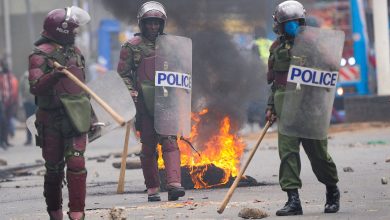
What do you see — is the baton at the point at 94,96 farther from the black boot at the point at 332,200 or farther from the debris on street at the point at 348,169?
the debris on street at the point at 348,169

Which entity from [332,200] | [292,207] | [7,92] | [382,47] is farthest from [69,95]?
[7,92]

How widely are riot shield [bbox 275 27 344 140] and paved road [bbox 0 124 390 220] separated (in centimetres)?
66

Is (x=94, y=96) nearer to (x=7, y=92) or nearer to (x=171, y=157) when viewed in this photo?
(x=171, y=157)

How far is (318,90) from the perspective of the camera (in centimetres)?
796

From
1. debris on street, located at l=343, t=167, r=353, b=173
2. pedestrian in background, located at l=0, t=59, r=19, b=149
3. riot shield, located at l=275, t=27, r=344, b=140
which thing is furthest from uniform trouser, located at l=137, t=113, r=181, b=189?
pedestrian in background, located at l=0, t=59, r=19, b=149

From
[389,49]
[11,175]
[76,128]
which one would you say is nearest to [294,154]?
[76,128]

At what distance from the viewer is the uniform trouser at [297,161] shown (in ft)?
26.5

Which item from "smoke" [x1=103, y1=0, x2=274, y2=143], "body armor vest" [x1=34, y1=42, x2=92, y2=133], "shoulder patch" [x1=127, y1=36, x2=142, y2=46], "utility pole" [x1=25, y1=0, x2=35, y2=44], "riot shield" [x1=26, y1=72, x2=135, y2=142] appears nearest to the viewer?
"body armor vest" [x1=34, y1=42, x2=92, y2=133]

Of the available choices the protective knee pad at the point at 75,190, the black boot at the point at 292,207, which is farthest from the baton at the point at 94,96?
the black boot at the point at 292,207

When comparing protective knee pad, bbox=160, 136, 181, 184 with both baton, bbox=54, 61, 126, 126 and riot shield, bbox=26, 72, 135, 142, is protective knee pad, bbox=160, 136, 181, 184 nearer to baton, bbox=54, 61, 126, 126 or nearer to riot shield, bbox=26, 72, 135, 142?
riot shield, bbox=26, 72, 135, 142

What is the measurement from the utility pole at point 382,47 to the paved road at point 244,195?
5378 mm

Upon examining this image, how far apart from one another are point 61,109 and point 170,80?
209 cm

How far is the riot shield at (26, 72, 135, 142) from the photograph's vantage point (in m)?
7.89

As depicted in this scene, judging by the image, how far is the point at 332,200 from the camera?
8172 mm
